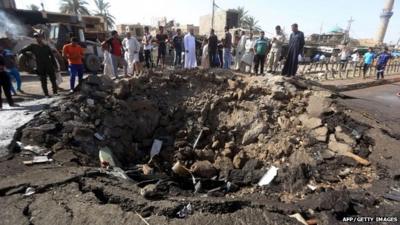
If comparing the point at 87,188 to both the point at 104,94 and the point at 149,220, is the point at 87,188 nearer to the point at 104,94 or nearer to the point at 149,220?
the point at 149,220

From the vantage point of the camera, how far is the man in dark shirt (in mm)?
9555

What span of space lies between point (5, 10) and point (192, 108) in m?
16.5

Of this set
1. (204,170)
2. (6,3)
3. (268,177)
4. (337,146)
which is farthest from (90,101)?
(6,3)

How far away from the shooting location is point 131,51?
28.7 feet

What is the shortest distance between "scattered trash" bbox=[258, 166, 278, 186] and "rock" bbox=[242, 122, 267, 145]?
4.30ft

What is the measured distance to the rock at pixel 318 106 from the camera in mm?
6422

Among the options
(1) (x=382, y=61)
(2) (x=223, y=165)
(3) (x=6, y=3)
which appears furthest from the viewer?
(3) (x=6, y=3)

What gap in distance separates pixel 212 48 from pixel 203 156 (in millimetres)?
4471

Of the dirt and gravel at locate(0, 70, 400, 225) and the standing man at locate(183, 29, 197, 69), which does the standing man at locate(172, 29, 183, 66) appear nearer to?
the standing man at locate(183, 29, 197, 69)

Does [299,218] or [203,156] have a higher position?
[299,218]

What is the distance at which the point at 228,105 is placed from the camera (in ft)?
24.8

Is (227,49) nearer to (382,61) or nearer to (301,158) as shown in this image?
(301,158)

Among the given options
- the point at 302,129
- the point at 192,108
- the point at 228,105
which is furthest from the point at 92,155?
the point at 302,129

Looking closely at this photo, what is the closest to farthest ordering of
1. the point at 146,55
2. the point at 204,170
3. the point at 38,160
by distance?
the point at 38,160 → the point at 204,170 → the point at 146,55
